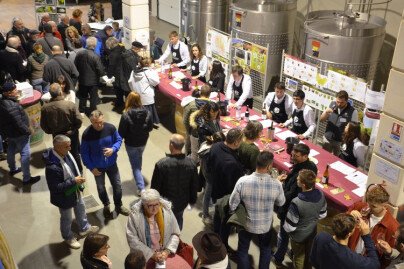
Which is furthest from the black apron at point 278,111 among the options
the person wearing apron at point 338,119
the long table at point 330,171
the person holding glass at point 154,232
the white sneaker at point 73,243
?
the white sneaker at point 73,243

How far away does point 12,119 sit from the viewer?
6.81m

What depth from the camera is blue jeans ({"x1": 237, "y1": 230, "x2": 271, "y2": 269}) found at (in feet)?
16.9

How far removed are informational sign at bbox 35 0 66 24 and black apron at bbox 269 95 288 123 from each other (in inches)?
321

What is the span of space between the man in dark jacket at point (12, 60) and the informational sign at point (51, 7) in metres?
4.26

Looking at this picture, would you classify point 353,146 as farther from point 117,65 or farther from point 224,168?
point 117,65

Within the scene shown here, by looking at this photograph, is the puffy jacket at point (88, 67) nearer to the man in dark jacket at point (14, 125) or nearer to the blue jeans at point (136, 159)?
the man in dark jacket at point (14, 125)

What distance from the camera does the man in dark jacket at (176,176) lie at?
17.0ft

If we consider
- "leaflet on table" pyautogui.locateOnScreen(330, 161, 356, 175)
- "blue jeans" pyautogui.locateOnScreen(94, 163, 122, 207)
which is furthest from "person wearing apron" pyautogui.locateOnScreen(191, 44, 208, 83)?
"leaflet on table" pyautogui.locateOnScreen(330, 161, 356, 175)

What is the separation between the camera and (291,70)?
346 inches

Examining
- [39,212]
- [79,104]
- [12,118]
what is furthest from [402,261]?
[79,104]

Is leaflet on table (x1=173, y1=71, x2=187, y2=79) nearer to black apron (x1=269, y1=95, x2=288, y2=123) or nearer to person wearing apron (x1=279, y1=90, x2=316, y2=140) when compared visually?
black apron (x1=269, y1=95, x2=288, y2=123)

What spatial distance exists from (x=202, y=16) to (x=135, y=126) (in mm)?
7762

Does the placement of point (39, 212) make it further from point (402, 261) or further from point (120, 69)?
point (402, 261)

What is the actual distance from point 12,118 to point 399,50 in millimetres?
5520
